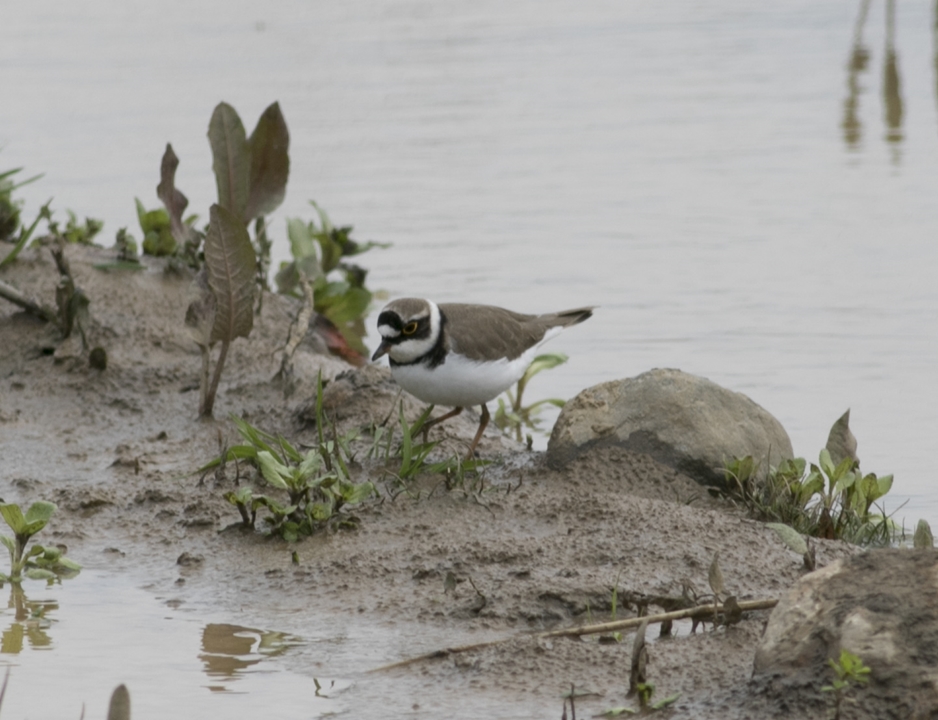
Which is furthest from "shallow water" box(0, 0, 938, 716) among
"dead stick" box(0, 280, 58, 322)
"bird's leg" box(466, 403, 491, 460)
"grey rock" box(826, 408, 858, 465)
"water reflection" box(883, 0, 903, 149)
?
"dead stick" box(0, 280, 58, 322)

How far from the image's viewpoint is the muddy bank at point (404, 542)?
161 inches

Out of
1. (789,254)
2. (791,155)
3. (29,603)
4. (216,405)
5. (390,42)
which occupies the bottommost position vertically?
(29,603)

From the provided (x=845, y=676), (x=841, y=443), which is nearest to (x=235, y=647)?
(x=845, y=676)

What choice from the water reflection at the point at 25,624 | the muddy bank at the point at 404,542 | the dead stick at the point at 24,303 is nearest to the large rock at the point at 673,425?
the muddy bank at the point at 404,542

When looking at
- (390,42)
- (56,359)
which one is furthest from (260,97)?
(56,359)

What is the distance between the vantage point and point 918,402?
752 centimetres

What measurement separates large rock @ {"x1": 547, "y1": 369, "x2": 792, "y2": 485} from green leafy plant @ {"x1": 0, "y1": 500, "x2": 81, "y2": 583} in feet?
6.90

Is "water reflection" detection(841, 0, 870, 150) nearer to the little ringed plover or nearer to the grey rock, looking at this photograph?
the grey rock

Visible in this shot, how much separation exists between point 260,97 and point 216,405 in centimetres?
823

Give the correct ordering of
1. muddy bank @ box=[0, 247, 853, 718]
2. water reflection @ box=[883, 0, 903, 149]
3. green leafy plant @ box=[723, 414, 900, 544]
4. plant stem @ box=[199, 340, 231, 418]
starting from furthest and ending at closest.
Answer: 1. water reflection @ box=[883, 0, 903, 149]
2. plant stem @ box=[199, 340, 231, 418]
3. green leafy plant @ box=[723, 414, 900, 544]
4. muddy bank @ box=[0, 247, 853, 718]

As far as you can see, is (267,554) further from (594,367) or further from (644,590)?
Answer: (594,367)

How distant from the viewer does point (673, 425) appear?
5891 millimetres

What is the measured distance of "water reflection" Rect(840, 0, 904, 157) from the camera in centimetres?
1315

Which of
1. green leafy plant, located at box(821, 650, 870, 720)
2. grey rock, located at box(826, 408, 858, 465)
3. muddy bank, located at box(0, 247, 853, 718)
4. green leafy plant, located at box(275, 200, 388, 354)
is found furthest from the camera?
green leafy plant, located at box(275, 200, 388, 354)
